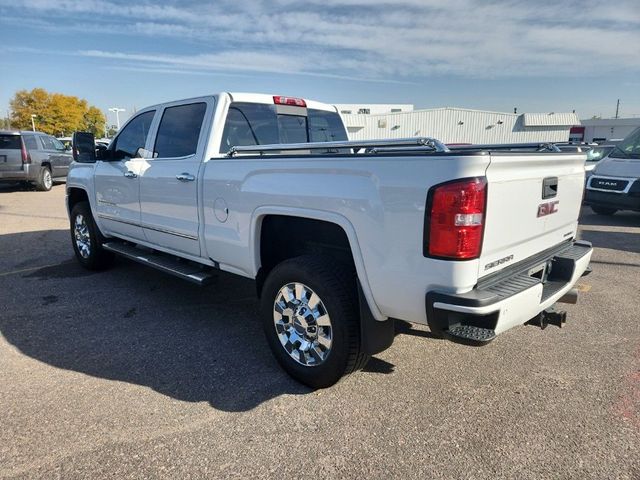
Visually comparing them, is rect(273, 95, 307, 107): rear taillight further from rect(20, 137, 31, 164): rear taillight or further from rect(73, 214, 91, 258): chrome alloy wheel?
rect(20, 137, 31, 164): rear taillight

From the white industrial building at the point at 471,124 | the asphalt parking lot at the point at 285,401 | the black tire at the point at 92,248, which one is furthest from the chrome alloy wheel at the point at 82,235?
the white industrial building at the point at 471,124

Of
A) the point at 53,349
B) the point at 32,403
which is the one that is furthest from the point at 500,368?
the point at 53,349

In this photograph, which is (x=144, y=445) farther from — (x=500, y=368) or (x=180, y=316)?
(x=500, y=368)

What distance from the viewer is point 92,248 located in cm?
574

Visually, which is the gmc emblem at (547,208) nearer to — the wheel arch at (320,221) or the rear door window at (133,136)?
the wheel arch at (320,221)

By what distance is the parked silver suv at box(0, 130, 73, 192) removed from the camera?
13.6 m

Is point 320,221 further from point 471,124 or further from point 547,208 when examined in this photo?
point 471,124

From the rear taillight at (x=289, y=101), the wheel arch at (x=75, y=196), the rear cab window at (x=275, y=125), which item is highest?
the rear taillight at (x=289, y=101)

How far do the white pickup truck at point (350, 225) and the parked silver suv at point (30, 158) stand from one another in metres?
11.9

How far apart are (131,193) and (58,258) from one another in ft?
9.20

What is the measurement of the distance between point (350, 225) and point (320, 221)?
0.45m

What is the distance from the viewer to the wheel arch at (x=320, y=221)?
2.62 metres

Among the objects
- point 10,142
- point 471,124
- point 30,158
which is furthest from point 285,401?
point 471,124

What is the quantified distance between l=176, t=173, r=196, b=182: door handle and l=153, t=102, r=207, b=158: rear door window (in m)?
0.22
